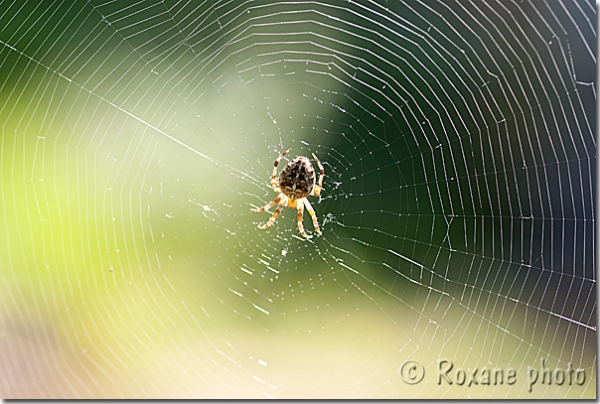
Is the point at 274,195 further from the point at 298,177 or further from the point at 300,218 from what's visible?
the point at 298,177

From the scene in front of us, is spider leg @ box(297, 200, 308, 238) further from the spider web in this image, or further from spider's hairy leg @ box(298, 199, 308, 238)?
the spider web

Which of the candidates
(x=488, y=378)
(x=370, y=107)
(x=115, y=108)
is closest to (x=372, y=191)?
(x=370, y=107)

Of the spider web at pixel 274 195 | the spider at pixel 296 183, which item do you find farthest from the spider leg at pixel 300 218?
the spider web at pixel 274 195

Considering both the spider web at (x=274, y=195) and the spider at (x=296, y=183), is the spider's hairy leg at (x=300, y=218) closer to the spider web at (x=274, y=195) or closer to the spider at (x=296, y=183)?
the spider at (x=296, y=183)

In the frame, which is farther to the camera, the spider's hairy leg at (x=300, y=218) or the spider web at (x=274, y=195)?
the spider web at (x=274, y=195)

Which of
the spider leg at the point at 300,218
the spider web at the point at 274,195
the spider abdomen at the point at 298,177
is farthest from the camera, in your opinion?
the spider web at the point at 274,195

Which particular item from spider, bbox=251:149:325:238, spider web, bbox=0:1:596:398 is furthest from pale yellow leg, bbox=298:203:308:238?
spider web, bbox=0:1:596:398

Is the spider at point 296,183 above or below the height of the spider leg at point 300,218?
above
